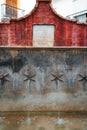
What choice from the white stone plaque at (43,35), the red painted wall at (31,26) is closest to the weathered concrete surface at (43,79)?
the white stone plaque at (43,35)

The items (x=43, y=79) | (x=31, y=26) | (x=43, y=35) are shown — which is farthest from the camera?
(x=31, y=26)

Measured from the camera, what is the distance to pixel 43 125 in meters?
7.04

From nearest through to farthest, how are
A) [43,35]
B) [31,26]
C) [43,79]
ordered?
[43,79], [43,35], [31,26]

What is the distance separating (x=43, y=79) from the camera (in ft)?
26.1

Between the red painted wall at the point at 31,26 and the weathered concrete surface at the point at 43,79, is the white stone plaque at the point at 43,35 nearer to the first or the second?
the red painted wall at the point at 31,26

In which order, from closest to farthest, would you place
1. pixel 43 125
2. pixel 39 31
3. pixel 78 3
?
1. pixel 43 125
2. pixel 39 31
3. pixel 78 3

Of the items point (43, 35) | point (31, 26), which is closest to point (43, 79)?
point (43, 35)

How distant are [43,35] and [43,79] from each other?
3773 millimetres

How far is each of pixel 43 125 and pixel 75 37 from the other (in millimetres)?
5729

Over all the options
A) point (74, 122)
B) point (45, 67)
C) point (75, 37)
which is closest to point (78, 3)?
point (75, 37)

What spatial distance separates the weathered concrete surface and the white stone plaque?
11.3 feet

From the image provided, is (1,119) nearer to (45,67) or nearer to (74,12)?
(45,67)

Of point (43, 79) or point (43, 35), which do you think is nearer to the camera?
point (43, 79)

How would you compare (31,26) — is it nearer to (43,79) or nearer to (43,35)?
(43,35)
